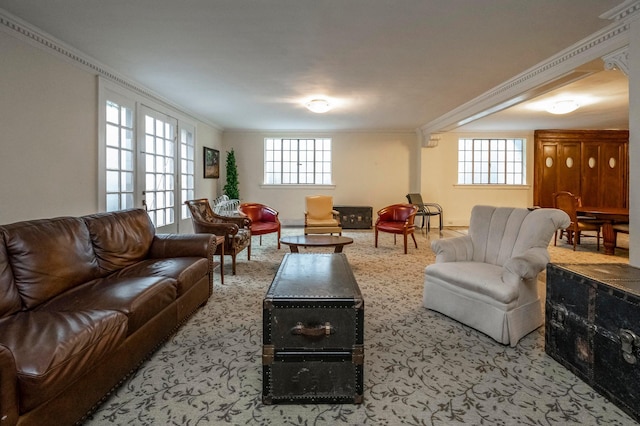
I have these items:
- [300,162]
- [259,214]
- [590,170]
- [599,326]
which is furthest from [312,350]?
[590,170]

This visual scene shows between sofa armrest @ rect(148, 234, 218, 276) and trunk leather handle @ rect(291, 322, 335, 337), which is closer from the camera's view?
trunk leather handle @ rect(291, 322, 335, 337)

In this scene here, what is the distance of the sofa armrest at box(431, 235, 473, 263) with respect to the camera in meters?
3.18

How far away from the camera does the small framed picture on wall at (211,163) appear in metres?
7.57

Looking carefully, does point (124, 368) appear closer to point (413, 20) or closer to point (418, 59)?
point (413, 20)

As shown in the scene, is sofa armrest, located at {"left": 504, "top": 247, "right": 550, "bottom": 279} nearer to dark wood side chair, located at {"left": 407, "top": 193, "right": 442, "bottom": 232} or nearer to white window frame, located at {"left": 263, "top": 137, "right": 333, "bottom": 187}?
dark wood side chair, located at {"left": 407, "top": 193, "right": 442, "bottom": 232}

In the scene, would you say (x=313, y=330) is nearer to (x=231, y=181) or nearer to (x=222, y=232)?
(x=222, y=232)

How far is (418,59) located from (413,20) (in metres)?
0.96

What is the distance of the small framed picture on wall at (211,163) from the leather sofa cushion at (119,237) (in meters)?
4.32

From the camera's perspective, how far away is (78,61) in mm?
3668

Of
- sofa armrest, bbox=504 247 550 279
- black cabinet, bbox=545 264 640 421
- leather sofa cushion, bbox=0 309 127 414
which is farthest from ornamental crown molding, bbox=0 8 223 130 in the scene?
black cabinet, bbox=545 264 640 421

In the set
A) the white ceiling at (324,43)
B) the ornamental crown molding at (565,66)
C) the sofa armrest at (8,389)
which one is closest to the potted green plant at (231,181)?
the white ceiling at (324,43)

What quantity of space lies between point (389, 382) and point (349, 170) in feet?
23.6

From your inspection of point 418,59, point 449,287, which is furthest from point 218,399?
point 418,59

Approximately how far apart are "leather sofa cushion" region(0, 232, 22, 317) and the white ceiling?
1989 mm
